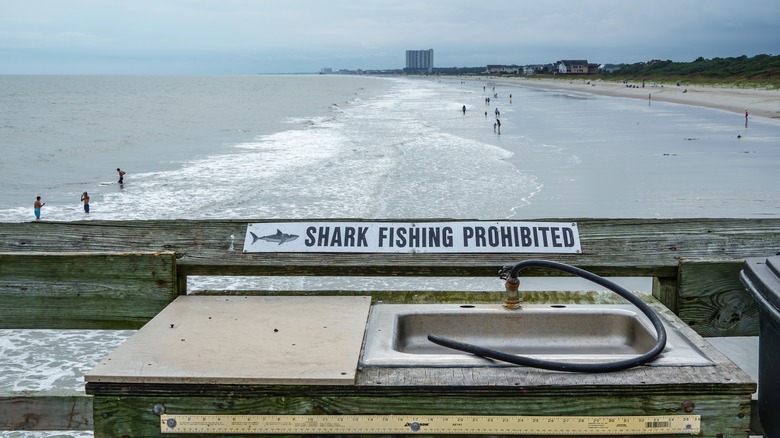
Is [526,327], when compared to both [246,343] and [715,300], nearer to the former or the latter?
[715,300]

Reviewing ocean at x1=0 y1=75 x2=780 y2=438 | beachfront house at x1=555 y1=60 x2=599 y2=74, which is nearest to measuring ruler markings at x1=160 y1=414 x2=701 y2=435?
ocean at x1=0 y1=75 x2=780 y2=438

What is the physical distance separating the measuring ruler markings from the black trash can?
0.28 metres

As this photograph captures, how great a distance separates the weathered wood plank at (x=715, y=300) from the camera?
3.00m

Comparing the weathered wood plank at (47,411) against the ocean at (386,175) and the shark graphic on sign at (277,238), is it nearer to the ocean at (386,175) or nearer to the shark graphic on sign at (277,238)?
the shark graphic on sign at (277,238)

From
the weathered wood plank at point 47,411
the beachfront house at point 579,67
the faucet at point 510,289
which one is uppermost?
the beachfront house at point 579,67

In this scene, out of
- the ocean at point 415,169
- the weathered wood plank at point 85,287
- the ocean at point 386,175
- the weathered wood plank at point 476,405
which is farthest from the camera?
the ocean at point 415,169

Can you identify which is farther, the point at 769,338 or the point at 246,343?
the point at 246,343

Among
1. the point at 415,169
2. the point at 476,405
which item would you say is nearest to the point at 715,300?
the point at 476,405

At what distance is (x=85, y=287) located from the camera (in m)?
3.09

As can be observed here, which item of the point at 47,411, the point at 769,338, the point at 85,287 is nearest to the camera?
the point at 769,338

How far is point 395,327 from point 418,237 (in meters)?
0.55

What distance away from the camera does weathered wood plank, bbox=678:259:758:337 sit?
3001 mm

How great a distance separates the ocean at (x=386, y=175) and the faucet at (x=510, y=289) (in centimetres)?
353

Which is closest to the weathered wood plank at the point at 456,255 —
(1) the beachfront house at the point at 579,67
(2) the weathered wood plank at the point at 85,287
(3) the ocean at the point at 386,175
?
(2) the weathered wood plank at the point at 85,287
